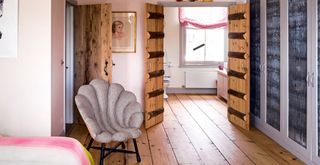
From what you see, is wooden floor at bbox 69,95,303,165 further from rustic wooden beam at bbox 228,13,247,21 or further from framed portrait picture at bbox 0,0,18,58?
rustic wooden beam at bbox 228,13,247,21

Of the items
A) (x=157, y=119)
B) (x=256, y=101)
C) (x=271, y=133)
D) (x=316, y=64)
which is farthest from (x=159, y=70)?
(x=316, y=64)

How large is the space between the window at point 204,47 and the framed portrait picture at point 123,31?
3.83m

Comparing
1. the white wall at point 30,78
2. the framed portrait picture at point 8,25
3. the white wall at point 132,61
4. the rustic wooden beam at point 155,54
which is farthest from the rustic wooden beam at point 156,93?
the framed portrait picture at point 8,25

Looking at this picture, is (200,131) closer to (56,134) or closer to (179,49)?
(56,134)

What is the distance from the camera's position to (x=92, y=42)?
20.4 feet

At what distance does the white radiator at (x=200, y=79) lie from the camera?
10438 millimetres

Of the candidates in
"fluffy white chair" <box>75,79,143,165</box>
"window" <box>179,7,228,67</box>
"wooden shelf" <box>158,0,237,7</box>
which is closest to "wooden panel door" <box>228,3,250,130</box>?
"wooden shelf" <box>158,0,237,7</box>

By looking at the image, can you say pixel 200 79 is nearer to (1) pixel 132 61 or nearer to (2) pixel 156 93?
(1) pixel 132 61

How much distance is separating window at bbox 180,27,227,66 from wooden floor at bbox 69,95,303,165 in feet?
10.6

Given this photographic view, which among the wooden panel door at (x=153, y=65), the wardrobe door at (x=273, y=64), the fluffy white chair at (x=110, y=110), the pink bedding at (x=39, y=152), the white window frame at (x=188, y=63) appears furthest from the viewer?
the white window frame at (x=188, y=63)

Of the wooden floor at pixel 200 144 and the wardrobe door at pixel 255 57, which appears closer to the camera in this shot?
the wooden floor at pixel 200 144

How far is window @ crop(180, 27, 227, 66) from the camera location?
Answer: 10547 millimetres

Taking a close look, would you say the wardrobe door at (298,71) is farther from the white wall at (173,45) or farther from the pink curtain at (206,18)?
the white wall at (173,45)

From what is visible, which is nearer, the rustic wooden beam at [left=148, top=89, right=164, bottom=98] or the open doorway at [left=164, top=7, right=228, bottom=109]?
the rustic wooden beam at [left=148, top=89, right=164, bottom=98]
